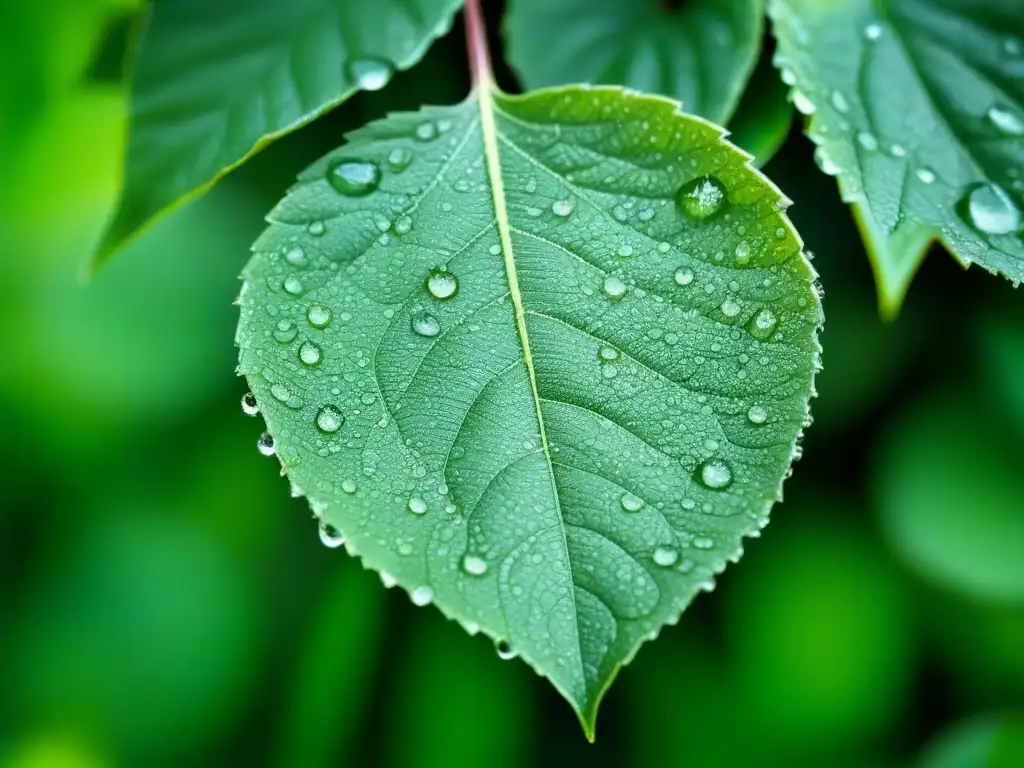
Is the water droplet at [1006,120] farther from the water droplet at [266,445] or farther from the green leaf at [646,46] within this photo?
the water droplet at [266,445]

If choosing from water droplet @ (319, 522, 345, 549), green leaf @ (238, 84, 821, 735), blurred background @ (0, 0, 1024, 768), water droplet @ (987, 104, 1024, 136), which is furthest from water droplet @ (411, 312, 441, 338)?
blurred background @ (0, 0, 1024, 768)

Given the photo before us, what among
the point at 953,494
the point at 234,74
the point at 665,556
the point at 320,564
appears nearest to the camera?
the point at 665,556

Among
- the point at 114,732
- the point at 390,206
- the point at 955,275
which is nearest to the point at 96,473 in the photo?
the point at 114,732

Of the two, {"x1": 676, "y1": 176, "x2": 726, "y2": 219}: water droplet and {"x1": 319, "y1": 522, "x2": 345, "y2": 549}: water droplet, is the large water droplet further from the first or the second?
{"x1": 676, "y1": 176, "x2": 726, "y2": 219}: water droplet

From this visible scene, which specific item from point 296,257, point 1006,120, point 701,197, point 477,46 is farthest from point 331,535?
point 1006,120

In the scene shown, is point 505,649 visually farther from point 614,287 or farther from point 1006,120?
point 1006,120

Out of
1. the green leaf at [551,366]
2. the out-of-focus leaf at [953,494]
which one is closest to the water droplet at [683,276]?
the green leaf at [551,366]
